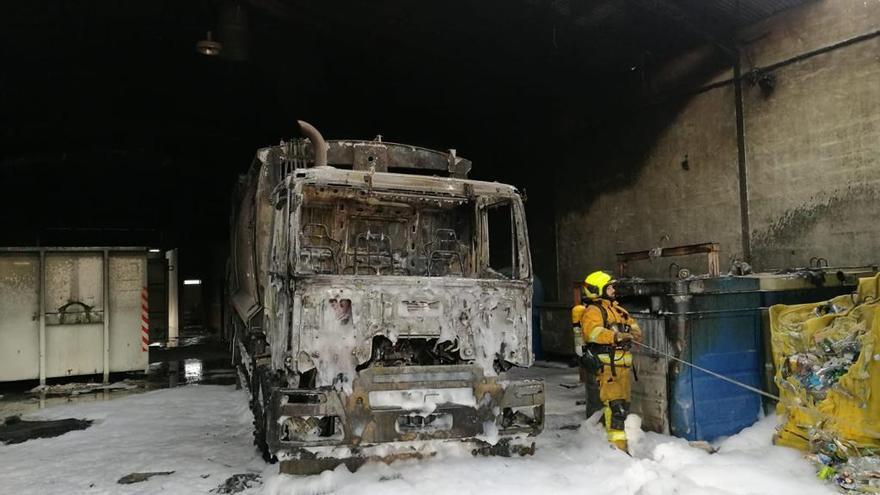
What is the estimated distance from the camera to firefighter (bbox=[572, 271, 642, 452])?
17.3 ft

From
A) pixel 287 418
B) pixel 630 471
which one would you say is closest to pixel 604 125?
pixel 630 471

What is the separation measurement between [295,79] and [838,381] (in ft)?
32.3

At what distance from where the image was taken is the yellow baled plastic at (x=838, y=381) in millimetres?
4477

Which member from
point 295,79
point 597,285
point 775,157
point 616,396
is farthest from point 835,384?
point 295,79

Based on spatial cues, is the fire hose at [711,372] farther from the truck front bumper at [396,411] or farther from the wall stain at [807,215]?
the wall stain at [807,215]

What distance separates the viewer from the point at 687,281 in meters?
5.55

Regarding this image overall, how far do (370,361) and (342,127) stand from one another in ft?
34.1

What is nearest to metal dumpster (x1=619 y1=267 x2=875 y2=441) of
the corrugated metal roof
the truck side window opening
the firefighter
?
the firefighter

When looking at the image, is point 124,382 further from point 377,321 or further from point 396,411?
point 396,411

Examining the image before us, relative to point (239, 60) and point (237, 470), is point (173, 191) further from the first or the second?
point (237, 470)

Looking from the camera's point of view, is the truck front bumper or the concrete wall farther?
the concrete wall

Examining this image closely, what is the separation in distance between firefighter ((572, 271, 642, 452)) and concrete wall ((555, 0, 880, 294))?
158 inches

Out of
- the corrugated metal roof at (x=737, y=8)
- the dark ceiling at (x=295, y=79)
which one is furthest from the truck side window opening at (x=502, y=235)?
the corrugated metal roof at (x=737, y=8)

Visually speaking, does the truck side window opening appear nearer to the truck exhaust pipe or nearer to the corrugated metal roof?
the truck exhaust pipe
